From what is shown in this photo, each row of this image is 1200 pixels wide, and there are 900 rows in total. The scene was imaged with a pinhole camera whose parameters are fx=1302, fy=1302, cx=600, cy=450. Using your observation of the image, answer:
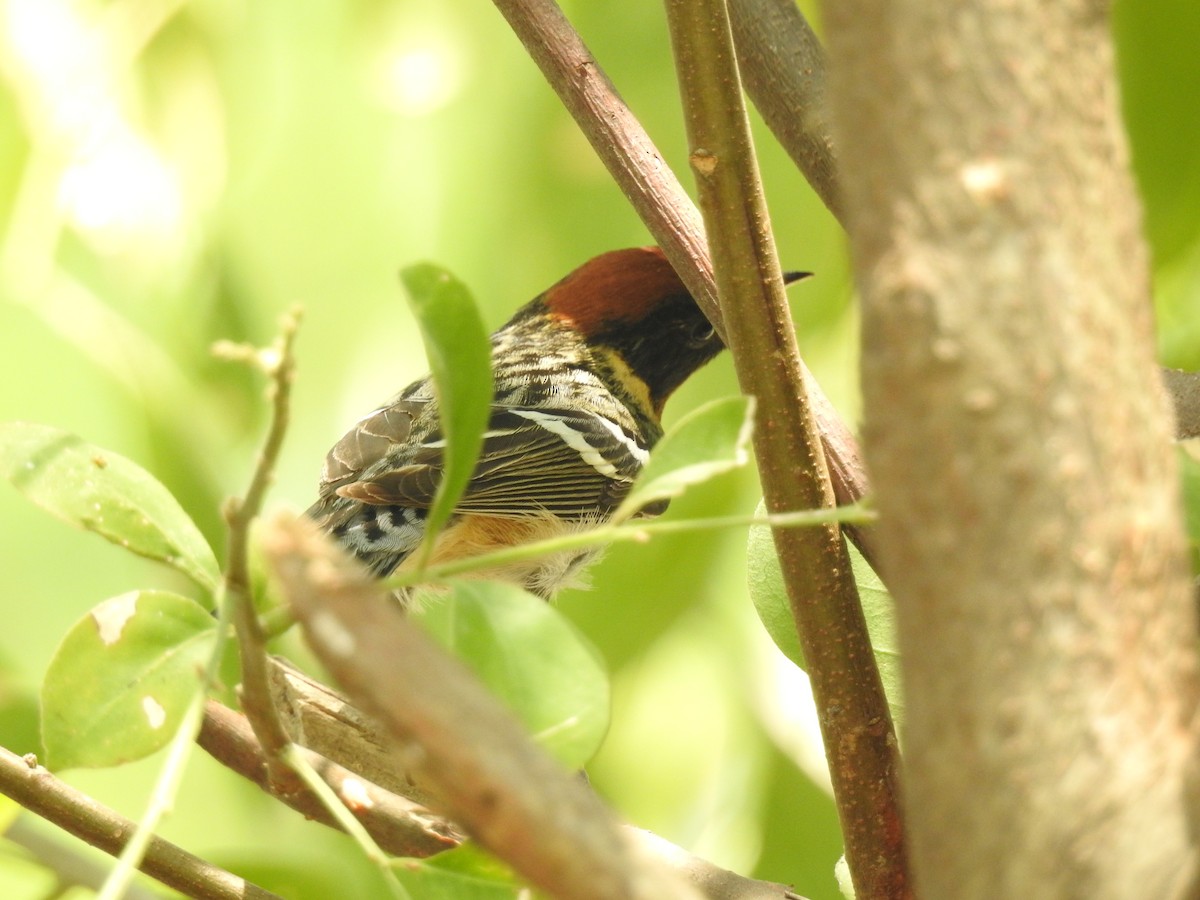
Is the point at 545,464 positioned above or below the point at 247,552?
above

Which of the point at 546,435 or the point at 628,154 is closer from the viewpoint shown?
the point at 628,154

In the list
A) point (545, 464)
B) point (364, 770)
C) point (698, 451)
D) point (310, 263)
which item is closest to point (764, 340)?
point (698, 451)

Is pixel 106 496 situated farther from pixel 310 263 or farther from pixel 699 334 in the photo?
pixel 699 334

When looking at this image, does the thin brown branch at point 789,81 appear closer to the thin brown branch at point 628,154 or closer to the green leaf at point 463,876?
the thin brown branch at point 628,154

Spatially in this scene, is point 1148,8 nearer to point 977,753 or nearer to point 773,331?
point 773,331

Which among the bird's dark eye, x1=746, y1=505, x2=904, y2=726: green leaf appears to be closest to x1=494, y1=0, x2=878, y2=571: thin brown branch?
x1=746, y1=505, x2=904, y2=726: green leaf

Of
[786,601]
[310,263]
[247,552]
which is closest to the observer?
[247,552]

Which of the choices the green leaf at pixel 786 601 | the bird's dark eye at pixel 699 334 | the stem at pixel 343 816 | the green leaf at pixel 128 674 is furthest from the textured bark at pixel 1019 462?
the bird's dark eye at pixel 699 334
